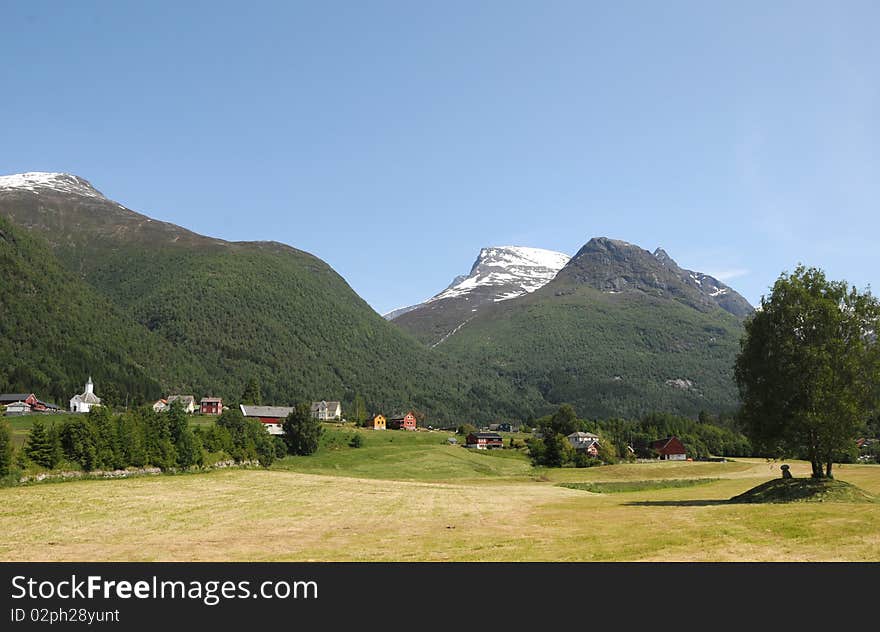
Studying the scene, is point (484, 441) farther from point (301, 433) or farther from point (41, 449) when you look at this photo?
point (41, 449)

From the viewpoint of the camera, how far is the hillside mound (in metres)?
38.7

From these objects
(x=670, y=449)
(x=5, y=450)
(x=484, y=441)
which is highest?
(x=5, y=450)

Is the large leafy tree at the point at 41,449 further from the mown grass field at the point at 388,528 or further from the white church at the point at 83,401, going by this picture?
the white church at the point at 83,401

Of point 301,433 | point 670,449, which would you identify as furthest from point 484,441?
point 301,433

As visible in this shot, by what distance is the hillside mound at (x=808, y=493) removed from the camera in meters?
38.7

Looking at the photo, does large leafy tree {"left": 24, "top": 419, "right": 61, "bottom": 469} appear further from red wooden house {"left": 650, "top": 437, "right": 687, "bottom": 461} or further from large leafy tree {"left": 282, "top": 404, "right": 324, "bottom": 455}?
red wooden house {"left": 650, "top": 437, "right": 687, "bottom": 461}

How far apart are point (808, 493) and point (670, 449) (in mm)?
132268

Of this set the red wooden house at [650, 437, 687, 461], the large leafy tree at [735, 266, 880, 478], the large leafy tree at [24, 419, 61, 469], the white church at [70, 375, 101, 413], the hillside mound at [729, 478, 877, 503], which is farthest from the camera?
the white church at [70, 375, 101, 413]

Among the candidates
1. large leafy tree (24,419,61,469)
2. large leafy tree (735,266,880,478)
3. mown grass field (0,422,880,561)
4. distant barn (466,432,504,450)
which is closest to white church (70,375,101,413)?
distant barn (466,432,504,450)

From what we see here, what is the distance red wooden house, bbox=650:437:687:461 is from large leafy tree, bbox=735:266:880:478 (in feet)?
405

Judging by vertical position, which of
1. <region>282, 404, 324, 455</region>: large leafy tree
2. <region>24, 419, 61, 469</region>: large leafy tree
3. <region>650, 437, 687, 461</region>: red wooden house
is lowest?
<region>650, 437, 687, 461</region>: red wooden house

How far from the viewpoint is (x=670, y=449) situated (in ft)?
542

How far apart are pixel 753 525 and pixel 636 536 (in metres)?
6.37
